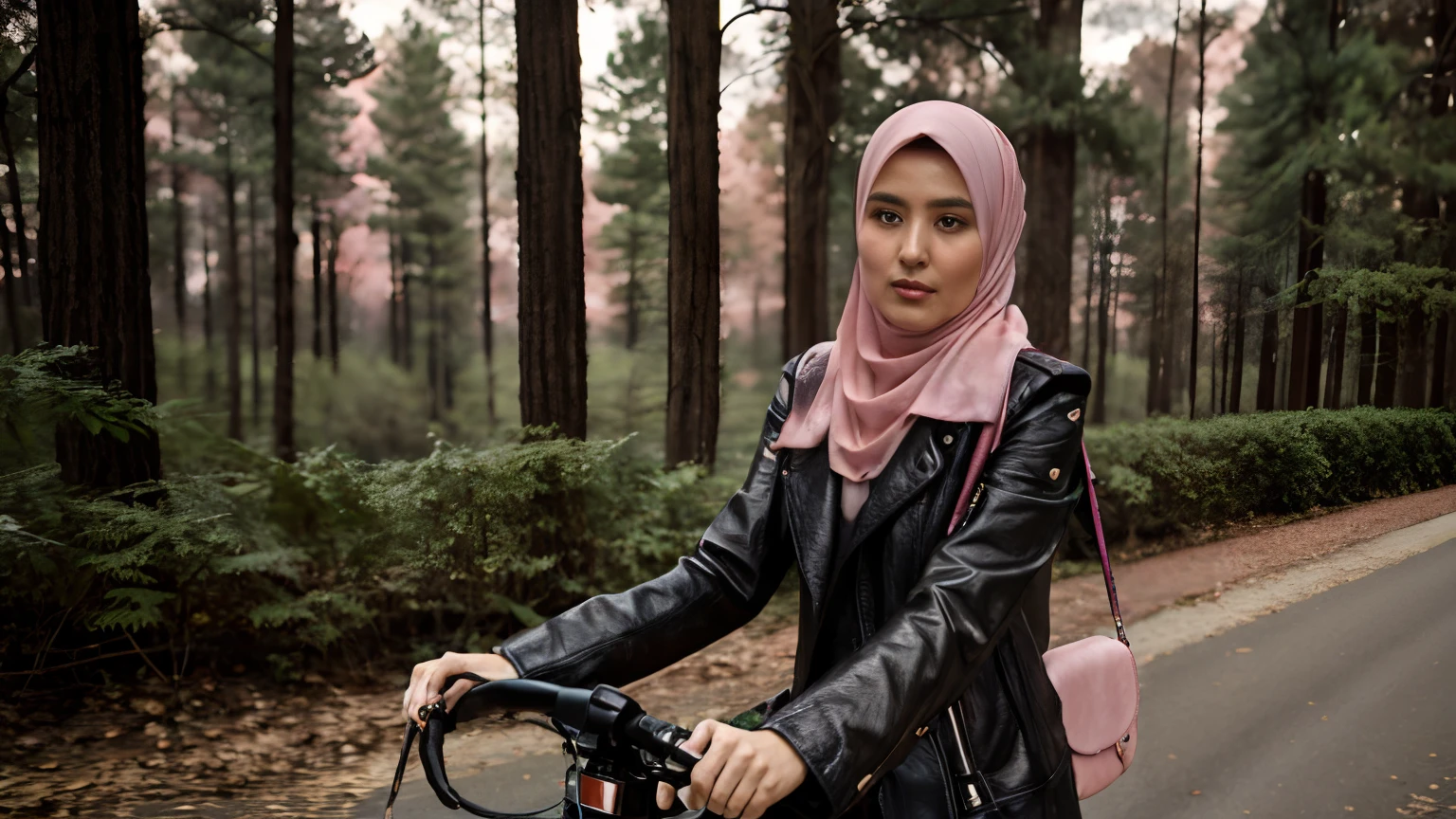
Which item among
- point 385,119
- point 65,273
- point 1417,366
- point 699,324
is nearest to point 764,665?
point 699,324

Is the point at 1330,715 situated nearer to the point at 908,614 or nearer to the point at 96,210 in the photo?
the point at 908,614

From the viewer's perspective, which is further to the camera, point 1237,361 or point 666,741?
point 1237,361

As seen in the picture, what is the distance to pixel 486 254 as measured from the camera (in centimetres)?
1612

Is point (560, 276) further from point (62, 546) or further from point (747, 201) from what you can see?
point (747, 201)

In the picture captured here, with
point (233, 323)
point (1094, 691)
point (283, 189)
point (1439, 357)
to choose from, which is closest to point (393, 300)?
point (233, 323)

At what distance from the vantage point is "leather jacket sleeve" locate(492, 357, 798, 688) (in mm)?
1645

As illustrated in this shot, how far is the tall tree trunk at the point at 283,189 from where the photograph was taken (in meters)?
10.8

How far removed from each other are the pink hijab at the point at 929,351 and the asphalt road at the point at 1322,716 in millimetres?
1899

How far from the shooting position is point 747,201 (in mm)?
16875

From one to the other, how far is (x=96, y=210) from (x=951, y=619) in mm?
5225

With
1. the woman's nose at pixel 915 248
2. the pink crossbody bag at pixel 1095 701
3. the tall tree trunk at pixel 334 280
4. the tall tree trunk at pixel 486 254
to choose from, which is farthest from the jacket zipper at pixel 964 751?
the tall tree trunk at pixel 334 280

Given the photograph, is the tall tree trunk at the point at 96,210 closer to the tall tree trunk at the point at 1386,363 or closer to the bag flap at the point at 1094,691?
the bag flap at the point at 1094,691

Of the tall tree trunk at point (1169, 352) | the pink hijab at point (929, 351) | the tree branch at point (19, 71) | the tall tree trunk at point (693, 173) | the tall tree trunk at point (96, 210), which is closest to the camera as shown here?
the pink hijab at point (929, 351)

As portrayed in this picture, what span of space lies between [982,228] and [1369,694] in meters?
2.13
